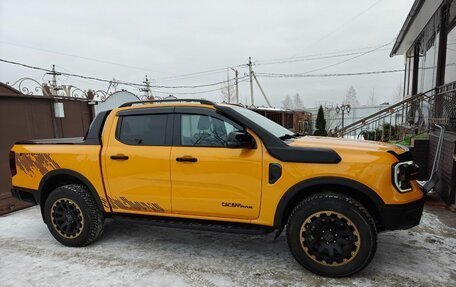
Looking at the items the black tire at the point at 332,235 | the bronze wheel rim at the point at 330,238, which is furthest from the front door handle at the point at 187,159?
the bronze wheel rim at the point at 330,238

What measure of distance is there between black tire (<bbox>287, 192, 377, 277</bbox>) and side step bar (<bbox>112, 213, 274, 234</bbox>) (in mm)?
340

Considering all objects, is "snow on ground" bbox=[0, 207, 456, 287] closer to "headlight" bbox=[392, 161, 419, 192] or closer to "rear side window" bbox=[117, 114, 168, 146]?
"headlight" bbox=[392, 161, 419, 192]

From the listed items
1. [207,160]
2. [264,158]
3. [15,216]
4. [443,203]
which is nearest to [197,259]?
[207,160]

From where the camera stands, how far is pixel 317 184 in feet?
9.79

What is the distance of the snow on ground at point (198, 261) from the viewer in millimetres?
3010

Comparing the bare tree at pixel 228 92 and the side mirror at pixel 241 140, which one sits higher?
the bare tree at pixel 228 92

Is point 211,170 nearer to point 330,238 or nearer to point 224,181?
point 224,181

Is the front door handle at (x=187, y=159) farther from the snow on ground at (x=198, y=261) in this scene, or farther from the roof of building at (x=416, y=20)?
the roof of building at (x=416, y=20)

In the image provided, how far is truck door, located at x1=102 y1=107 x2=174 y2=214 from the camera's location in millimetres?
3502

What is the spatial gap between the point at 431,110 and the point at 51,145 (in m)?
8.66

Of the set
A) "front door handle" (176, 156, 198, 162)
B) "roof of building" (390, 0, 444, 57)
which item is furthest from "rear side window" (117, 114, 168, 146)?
"roof of building" (390, 0, 444, 57)

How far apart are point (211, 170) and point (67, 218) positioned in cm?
211

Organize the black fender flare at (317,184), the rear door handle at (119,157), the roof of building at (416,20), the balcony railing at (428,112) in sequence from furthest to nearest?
the roof of building at (416,20)
the balcony railing at (428,112)
the rear door handle at (119,157)
the black fender flare at (317,184)

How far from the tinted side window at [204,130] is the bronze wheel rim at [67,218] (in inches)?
68.1
